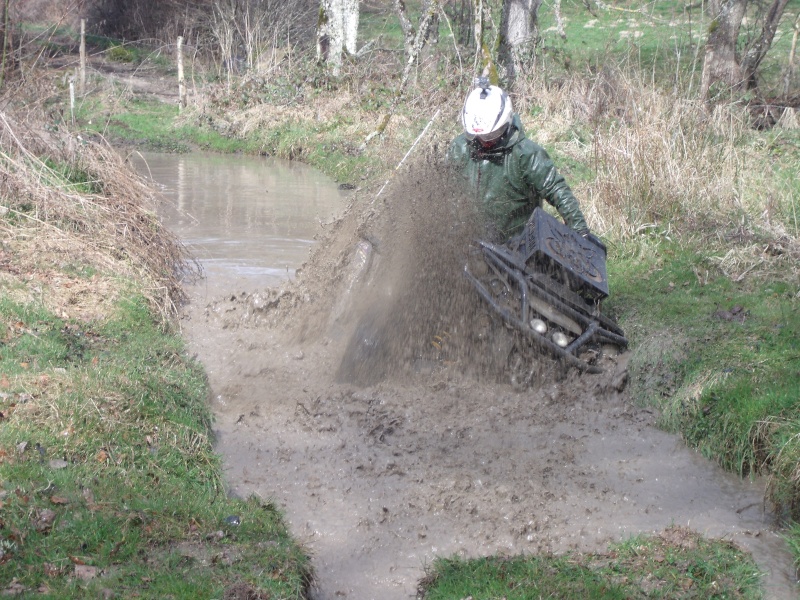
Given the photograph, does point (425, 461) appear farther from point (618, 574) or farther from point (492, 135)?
point (492, 135)

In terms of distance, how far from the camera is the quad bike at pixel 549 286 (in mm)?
6914

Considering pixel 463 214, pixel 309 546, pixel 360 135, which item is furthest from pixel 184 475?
pixel 360 135

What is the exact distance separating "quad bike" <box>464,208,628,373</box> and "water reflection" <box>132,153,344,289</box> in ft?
12.4

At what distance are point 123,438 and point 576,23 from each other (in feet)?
106

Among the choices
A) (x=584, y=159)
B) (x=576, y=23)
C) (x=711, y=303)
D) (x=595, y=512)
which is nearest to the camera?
(x=595, y=512)

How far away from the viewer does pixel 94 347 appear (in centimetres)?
706

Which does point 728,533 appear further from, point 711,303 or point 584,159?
point 584,159

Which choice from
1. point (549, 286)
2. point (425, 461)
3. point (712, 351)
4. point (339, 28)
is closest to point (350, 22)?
point (339, 28)

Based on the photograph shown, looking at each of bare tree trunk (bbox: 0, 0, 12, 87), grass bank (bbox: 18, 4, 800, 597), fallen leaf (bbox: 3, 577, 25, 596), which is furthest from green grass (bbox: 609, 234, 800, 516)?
bare tree trunk (bbox: 0, 0, 12, 87)

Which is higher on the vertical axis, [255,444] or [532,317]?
[532,317]

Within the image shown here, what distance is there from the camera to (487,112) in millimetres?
7305

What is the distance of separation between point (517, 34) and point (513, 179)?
1156 centimetres

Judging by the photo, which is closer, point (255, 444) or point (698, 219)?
point (255, 444)

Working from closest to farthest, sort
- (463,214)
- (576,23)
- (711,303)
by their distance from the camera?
(463,214) → (711,303) → (576,23)
